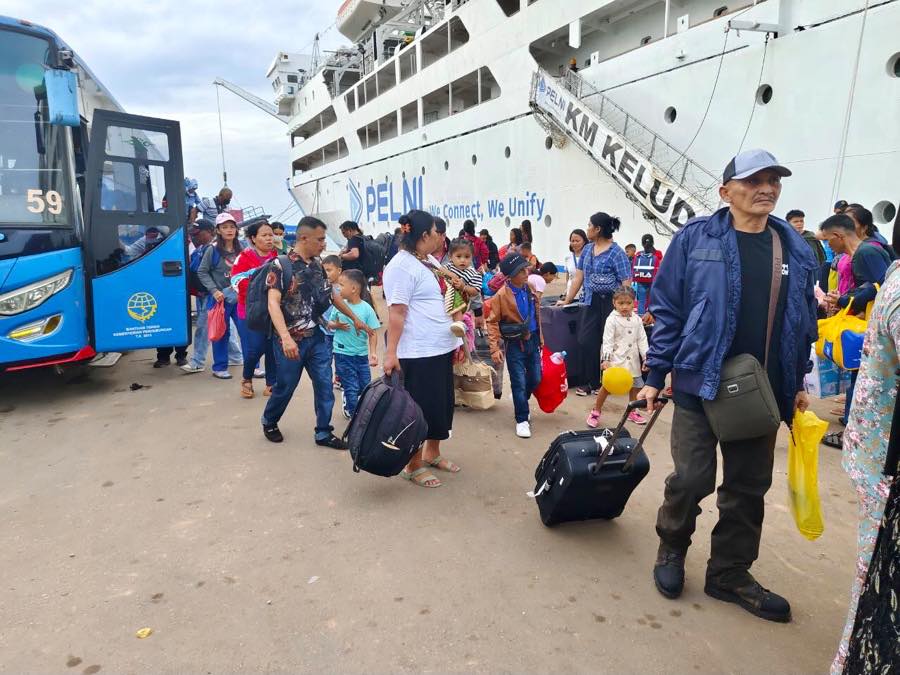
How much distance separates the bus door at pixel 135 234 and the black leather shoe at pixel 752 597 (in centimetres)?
525

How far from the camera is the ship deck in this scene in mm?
2062

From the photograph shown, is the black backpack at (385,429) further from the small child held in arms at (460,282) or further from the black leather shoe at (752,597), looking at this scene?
the black leather shoe at (752,597)

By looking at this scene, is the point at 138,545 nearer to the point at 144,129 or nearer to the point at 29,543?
the point at 29,543

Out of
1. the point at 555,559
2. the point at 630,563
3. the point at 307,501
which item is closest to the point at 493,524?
the point at 555,559

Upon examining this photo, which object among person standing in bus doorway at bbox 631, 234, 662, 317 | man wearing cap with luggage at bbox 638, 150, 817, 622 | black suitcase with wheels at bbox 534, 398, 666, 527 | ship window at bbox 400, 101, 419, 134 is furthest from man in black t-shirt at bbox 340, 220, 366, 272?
ship window at bbox 400, 101, 419, 134

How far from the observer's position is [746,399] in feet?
6.77

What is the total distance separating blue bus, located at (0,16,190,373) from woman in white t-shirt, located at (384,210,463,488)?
3.33m

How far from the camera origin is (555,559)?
2.68 m

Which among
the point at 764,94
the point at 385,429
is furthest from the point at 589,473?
the point at 764,94

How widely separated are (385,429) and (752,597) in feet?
6.26

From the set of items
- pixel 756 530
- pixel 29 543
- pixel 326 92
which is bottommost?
pixel 29 543

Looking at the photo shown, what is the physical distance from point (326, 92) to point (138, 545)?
87.8ft

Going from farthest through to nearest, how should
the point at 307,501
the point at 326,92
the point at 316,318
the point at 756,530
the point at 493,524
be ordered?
the point at 326,92
the point at 316,318
the point at 307,501
the point at 493,524
the point at 756,530

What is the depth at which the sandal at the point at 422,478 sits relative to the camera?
3504 mm
